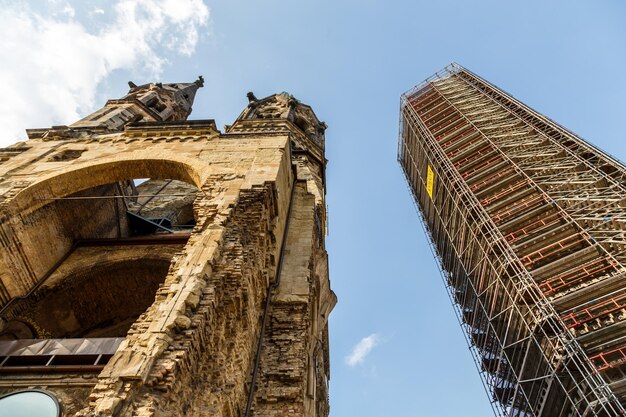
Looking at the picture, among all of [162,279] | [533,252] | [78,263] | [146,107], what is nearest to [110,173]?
[78,263]

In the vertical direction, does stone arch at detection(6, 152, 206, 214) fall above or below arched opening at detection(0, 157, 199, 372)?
above

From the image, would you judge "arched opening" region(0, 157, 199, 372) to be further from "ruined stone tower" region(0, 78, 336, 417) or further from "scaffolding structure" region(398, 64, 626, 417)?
"scaffolding structure" region(398, 64, 626, 417)

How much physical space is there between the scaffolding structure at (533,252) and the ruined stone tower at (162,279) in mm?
4402

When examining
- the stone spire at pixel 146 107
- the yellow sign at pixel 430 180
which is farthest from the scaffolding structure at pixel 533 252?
the stone spire at pixel 146 107

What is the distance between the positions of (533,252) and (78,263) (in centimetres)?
1032

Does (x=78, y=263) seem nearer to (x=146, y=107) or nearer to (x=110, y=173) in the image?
(x=110, y=173)

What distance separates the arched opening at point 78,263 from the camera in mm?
8570

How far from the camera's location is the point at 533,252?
11016 mm

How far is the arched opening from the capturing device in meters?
8.57

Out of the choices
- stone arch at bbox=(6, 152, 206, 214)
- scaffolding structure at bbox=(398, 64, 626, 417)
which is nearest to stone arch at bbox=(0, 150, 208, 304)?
stone arch at bbox=(6, 152, 206, 214)

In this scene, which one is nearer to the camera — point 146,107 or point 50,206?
point 50,206

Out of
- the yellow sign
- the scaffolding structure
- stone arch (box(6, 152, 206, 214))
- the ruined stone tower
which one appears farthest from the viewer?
the yellow sign

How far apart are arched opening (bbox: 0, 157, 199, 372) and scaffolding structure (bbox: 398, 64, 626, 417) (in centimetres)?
765

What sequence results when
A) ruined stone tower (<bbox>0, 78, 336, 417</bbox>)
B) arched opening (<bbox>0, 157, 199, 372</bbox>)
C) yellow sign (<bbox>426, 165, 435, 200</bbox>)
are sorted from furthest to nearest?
yellow sign (<bbox>426, 165, 435, 200</bbox>) < arched opening (<bbox>0, 157, 199, 372</bbox>) < ruined stone tower (<bbox>0, 78, 336, 417</bbox>)
